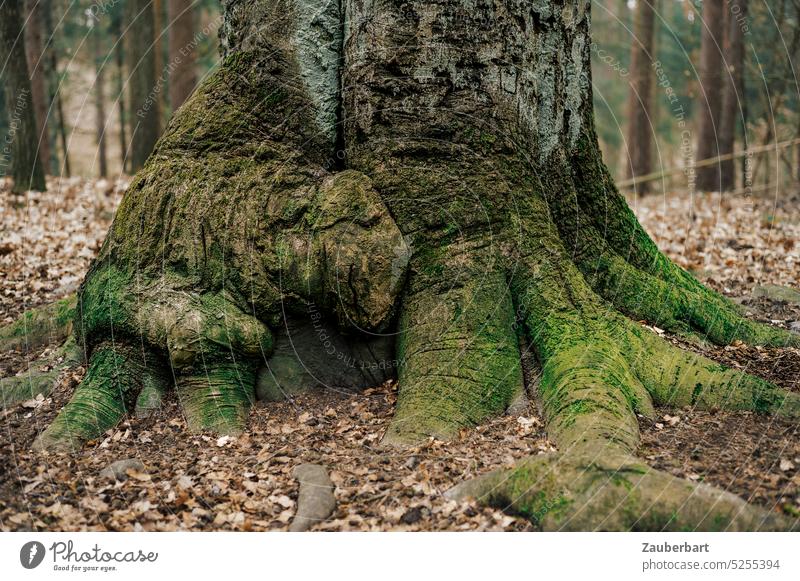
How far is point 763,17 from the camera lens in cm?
1675

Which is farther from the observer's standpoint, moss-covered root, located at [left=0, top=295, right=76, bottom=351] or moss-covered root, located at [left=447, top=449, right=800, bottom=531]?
moss-covered root, located at [left=0, top=295, right=76, bottom=351]

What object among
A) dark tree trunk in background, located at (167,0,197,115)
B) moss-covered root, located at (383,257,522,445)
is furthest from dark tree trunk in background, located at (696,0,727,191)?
moss-covered root, located at (383,257,522,445)

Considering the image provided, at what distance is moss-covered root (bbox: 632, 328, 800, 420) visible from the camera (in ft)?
13.7

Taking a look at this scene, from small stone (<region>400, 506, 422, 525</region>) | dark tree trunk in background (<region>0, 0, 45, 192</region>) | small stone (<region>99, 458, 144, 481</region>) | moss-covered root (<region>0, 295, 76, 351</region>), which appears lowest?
small stone (<region>400, 506, 422, 525</region>)

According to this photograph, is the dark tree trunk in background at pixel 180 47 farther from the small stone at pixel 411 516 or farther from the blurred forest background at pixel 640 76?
the small stone at pixel 411 516

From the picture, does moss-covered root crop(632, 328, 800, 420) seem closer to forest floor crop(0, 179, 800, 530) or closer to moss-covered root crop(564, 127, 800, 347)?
forest floor crop(0, 179, 800, 530)

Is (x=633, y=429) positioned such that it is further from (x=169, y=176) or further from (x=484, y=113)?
(x=169, y=176)

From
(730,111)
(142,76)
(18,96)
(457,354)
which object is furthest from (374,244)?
(730,111)

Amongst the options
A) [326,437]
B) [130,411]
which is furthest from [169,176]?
[326,437]

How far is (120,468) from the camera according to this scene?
4.01 m

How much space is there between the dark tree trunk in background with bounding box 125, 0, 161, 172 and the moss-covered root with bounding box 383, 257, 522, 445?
10073mm

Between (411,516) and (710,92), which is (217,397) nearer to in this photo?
(411,516)

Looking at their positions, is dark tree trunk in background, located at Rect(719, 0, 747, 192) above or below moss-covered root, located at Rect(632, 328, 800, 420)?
above

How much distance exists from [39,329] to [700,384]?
5188 mm
